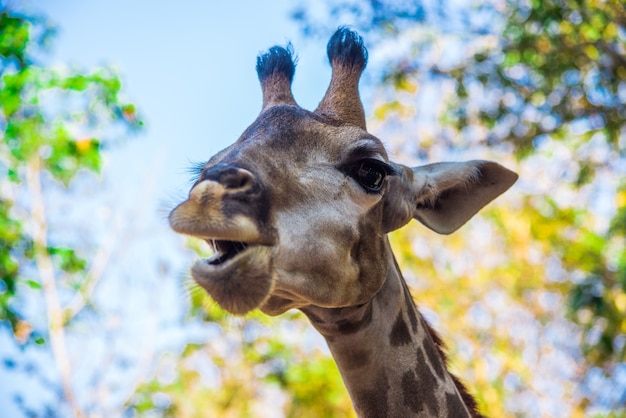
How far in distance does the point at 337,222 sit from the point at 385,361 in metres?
0.74

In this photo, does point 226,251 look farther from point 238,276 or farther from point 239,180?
point 239,180

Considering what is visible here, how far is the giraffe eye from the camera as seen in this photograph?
323 cm

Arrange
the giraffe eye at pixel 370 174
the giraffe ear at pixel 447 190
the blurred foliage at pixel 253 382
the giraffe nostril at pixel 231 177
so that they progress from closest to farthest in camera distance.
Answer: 1. the giraffe nostril at pixel 231 177
2. the giraffe eye at pixel 370 174
3. the giraffe ear at pixel 447 190
4. the blurred foliage at pixel 253 382

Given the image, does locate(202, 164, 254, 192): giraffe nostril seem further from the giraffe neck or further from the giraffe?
the giraffe neck

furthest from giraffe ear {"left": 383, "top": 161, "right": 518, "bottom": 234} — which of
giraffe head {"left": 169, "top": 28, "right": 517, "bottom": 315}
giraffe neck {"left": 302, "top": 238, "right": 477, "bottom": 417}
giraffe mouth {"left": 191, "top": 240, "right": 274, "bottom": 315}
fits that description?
giraffe mouth {"left": 191, "top": 240, "right": 274, "bottom": 315}

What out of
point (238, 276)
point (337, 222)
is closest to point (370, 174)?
point (337, 222)

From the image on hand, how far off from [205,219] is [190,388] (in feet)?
→ 47.9

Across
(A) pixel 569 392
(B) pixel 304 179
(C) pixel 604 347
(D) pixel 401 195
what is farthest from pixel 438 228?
(A) pixel 569 392

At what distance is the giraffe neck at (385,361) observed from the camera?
3.25 metres

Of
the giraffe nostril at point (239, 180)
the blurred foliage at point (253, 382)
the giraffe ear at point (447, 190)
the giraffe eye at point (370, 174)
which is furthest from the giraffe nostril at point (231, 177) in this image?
the blurred foliage at point (253, 382)

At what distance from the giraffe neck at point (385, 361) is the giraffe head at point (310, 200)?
17 cm

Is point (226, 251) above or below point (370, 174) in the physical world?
below

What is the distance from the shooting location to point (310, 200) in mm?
2977

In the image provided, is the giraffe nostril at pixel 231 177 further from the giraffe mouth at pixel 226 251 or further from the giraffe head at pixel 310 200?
the giraffe mouth at pixel 226 251
